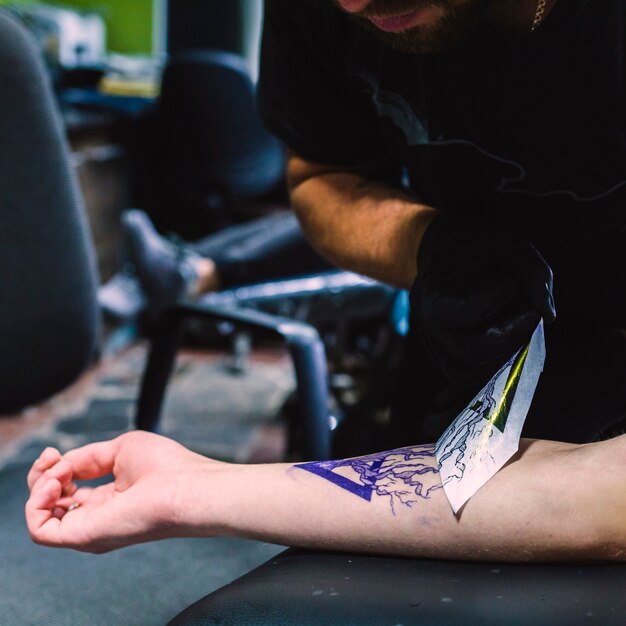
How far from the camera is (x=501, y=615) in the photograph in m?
0.43

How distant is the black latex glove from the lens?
556 millimetres

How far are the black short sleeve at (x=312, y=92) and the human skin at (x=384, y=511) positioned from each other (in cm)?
42

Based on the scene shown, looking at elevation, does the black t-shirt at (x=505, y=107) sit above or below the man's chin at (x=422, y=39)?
below

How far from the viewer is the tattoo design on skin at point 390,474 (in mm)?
546

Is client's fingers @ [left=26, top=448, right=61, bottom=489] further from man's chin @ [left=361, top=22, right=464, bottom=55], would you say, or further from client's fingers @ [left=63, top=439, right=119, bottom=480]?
man's chin @ [left=361, top=22, right=464, bottom=55]

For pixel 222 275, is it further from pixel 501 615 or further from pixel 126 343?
pixel 501 615

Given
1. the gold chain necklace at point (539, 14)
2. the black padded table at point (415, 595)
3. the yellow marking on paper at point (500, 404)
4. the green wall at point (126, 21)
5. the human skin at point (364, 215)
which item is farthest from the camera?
the green wall at point (126, 21)

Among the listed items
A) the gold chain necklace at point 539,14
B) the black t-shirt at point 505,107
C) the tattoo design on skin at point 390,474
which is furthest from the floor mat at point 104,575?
the gold chain necklace at point 539,14

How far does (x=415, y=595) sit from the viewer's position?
0.45 meters

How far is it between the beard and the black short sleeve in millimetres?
143

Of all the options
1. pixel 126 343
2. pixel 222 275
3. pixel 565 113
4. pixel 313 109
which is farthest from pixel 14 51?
pixel 126 343

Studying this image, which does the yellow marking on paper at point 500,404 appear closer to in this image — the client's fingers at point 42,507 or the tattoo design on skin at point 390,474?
the tattoo design on skin at point 390,474

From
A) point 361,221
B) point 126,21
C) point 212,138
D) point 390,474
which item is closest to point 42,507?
point 390,474

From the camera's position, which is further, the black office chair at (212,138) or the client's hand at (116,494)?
the black office chair at (212,138)
